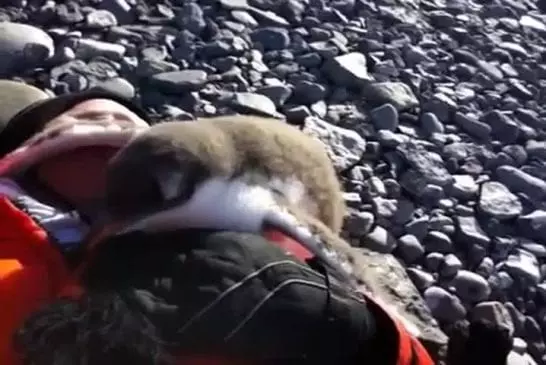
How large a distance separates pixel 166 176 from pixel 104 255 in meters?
0.10

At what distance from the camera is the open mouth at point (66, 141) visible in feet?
4.49

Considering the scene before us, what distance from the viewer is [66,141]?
138 cm

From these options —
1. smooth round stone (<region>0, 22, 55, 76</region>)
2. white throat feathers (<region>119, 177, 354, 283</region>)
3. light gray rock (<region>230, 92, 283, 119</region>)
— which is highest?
white throat feathers (<region>119, 177, 354, 283</region>)

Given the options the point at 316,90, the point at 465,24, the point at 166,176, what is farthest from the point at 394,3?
the point at 166,176

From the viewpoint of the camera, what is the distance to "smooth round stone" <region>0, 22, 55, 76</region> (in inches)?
89.0

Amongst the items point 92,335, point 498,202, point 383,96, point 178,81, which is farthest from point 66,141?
point 383,96

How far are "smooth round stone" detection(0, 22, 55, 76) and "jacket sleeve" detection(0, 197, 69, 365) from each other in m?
0.99

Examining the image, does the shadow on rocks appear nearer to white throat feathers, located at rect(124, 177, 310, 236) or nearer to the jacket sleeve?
white throat feathers, located at rect(124, 177, 310, 236)

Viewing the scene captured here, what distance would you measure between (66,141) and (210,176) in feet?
0.91

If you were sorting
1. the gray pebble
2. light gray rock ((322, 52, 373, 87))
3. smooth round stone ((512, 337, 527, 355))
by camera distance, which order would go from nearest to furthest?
smooth round stone ((512, 337, 527, 355)), the gray pebble, light gray rock ((322, 52, 373, 87))

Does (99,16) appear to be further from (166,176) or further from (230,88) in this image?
(166,176)

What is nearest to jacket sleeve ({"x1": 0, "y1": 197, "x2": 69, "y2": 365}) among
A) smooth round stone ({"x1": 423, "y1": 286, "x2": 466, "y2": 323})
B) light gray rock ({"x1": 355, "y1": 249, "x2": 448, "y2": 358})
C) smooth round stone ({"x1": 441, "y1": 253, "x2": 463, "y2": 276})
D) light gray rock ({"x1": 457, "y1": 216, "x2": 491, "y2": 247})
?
light gray rock ({"x1": 355, "y1": 249, "x2": 448, "y2": 358})

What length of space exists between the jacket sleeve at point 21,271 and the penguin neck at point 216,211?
12 cm

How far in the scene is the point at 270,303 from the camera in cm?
111
